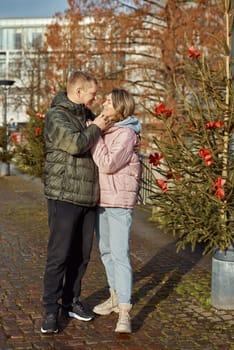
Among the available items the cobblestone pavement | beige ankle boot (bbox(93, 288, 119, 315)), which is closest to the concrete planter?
the cobblestone pavement

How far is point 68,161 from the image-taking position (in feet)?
14.6

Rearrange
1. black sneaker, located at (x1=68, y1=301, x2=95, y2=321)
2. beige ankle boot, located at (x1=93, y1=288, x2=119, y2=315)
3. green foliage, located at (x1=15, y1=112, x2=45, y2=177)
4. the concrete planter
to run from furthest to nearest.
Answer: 1. green foliage, located at (x1=15, y1=112, x2=45, y2=177)
2. the concrete planter
3. beige ankle boot, located at (x1=93, y1=288, x2=119, y2=315)
4. black sneaker, located at (x1=68, y1=301, x2=95, y2=321)

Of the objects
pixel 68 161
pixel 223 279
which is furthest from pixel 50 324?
pixel 223 279

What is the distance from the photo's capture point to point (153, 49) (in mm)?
16141

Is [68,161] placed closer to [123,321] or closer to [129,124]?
[129,124]

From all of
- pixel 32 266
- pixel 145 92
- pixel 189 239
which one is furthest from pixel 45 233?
pixel 145 92

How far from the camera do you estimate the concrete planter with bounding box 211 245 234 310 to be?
5191 mm

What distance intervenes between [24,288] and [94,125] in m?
2.28

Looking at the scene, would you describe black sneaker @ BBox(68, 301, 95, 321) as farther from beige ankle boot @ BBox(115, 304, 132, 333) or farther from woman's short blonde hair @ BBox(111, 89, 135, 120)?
woman's short blonde hair @ BBox(111, 89, 135, 120)

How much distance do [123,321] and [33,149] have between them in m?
9.64

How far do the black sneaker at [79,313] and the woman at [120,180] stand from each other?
38cm

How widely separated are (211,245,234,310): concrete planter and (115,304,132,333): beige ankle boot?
100 cm

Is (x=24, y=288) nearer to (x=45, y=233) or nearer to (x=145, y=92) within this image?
(x=45, y=233)

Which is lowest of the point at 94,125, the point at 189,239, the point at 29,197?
the point at 29,197
